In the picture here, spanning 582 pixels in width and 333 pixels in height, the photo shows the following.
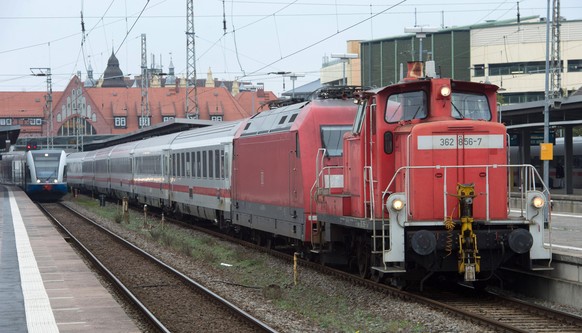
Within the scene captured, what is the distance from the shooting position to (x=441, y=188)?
548 inches

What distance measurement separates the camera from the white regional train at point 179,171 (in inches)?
1064

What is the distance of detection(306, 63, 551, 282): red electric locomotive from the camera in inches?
528

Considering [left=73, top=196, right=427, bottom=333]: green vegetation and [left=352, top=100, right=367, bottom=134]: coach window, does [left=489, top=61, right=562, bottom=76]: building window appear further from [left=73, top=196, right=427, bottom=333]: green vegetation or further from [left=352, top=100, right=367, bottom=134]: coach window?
[left=352, top=100, right=367, bottom=134]: coach window

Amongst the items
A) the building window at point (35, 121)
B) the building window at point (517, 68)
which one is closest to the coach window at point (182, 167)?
the building window at point (517, 68)

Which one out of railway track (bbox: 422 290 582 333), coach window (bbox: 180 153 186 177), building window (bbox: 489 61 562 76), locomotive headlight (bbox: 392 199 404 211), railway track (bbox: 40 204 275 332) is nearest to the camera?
railway track (bbox: 422 290 582 333)

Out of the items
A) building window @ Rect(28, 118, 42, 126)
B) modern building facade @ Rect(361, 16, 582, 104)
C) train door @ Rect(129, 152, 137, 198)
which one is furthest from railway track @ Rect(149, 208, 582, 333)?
building window @ Rect(28, 118, 42, 126)

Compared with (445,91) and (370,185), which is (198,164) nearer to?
(370,185)

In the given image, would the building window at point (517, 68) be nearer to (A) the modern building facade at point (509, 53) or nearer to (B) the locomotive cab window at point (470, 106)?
(A) the modern building facade at point (509, 53)

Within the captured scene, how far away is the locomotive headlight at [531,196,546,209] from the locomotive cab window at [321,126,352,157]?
5202 millimetres

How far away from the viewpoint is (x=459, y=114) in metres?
14.2

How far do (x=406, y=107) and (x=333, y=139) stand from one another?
13.2ft

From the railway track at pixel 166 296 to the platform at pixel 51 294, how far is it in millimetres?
526

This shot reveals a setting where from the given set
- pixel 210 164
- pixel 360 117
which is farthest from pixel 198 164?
pixel 360 117

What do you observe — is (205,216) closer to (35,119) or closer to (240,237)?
(240,237)
